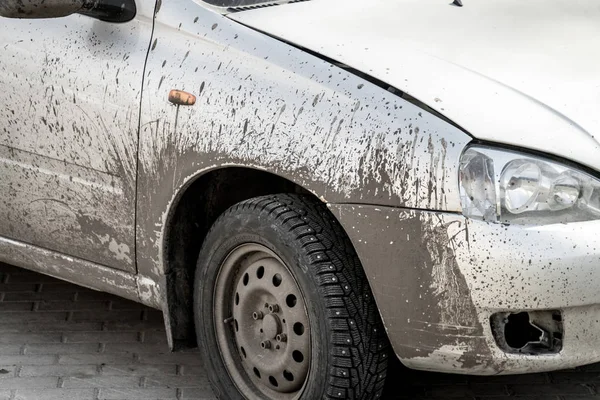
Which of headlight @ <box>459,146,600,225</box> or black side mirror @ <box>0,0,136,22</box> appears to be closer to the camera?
headlight @ <box>459,146,600,225</box>

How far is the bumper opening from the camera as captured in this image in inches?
130

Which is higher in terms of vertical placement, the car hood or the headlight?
the car hood

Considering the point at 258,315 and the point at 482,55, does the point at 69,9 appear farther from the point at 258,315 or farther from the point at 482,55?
the point at 482,55

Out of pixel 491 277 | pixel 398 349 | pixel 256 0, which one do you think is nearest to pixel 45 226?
pixel 256 0

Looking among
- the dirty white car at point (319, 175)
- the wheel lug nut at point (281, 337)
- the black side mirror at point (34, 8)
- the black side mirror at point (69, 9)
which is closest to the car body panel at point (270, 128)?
the dirty white car at point (319, 175)

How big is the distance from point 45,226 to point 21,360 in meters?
0.54

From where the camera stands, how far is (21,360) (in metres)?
4.43

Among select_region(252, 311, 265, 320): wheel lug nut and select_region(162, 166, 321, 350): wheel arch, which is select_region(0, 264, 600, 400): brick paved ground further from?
select_region(252, 311, 265, 320): wheel lug nut

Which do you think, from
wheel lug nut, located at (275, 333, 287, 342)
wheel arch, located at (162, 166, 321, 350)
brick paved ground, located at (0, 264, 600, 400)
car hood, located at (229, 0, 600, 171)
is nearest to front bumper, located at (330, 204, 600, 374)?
car hood, located at (229, 0, 600, 171)

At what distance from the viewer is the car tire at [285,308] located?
3492 mm

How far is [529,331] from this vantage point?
341 centimetres

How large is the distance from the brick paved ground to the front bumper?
78cm

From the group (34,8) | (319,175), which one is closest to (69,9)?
(34,8)

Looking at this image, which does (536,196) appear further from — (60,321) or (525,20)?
(60,321)
